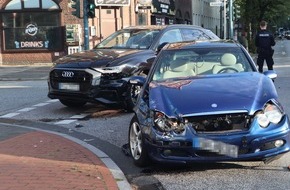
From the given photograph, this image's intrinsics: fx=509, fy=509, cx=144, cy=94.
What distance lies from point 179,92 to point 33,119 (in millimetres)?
5260

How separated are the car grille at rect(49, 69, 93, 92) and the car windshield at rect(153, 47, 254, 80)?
3.04 m

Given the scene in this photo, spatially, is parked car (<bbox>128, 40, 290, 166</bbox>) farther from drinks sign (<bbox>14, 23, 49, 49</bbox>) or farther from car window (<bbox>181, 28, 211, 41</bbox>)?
drinks sign (<bbox>14, 23, 49, 49</bbox>)

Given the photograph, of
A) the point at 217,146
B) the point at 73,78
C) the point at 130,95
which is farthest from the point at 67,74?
the point at 217,146

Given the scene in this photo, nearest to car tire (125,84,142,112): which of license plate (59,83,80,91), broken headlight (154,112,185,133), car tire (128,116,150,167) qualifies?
license plate (59,83,80,91)

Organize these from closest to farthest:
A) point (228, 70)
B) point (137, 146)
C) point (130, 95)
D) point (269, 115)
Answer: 1. point (269, 115)
2. point (137, 146)
3. point (228, 70)
4. point (130, 95)

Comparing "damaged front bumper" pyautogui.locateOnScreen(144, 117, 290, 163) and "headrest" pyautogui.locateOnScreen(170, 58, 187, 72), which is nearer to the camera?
"damaged front bumper" pyautogui.locateOnScreen(144, 117, 290, 163)

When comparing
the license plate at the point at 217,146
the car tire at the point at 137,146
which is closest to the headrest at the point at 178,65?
the car tire at the point at 137,146

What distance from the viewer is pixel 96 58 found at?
406 inches

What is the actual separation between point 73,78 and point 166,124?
4.91 meters

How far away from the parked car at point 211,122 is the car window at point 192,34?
5562 millimetres

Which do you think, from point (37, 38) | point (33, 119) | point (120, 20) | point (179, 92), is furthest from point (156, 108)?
point (120, 20)

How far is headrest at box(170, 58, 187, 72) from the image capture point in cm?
721

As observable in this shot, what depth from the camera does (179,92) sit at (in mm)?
6086

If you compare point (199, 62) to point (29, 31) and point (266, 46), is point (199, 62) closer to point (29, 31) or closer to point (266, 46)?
point (266, 46)
